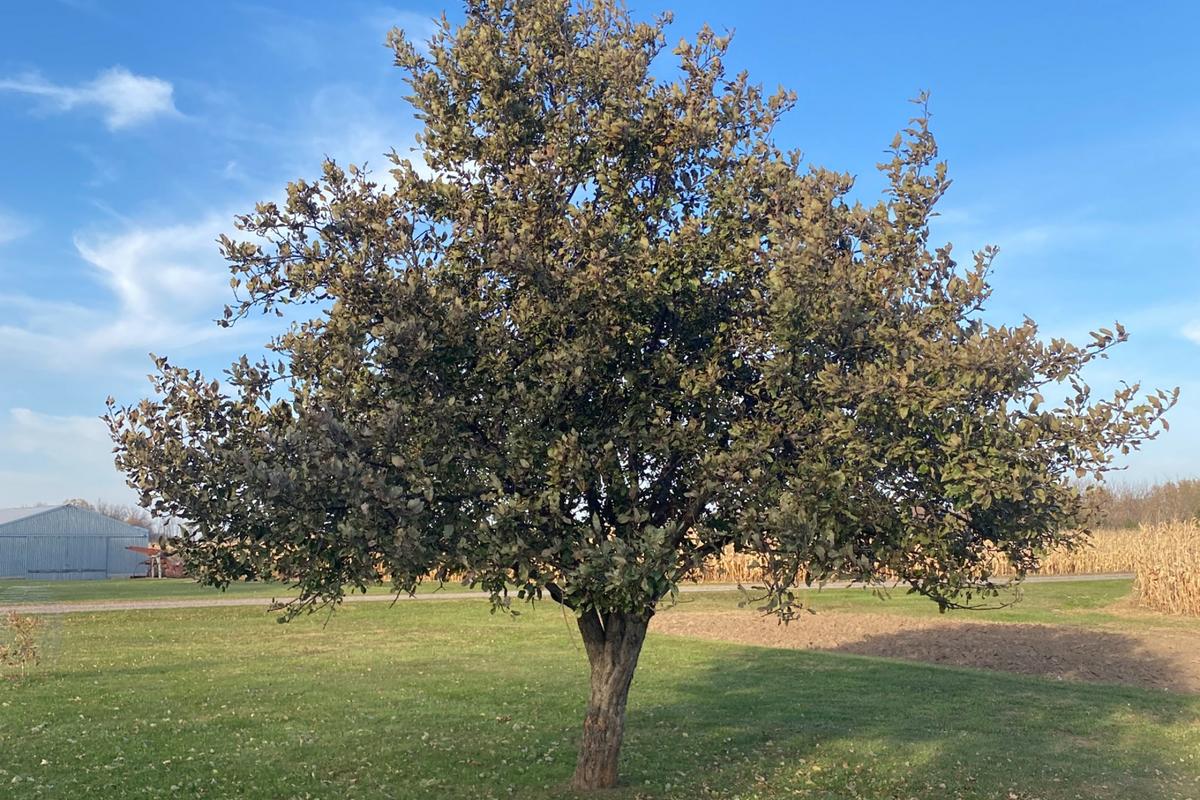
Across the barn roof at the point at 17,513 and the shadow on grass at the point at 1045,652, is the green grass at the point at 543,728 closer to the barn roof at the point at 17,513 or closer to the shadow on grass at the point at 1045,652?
the shadow on grass at the point at 1045,652

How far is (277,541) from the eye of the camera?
8.52m

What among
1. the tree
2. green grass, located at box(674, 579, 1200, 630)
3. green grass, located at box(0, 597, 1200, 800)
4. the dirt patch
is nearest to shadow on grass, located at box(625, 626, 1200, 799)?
green grass, located at box(0, 597, 1200, 800)

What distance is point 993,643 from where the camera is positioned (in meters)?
26.5

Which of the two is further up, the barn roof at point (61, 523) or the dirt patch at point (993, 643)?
the barn roof at point (61, 523)

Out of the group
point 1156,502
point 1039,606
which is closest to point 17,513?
point 1039,606

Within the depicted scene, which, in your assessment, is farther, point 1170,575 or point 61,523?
point 61,523

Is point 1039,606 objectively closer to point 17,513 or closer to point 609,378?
point 609,378

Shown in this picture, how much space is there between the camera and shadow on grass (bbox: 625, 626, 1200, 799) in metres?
12.9

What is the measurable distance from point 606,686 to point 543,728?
5.02 meters

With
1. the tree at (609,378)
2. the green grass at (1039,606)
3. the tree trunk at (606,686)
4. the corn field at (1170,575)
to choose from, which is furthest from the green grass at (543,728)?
the corn field at (1170,575)

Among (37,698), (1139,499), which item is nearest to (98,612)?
(37,698)

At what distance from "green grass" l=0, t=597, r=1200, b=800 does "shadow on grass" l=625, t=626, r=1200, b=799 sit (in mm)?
59

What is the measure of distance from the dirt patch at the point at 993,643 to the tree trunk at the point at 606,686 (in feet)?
46.1

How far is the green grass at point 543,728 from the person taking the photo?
12.6 m
